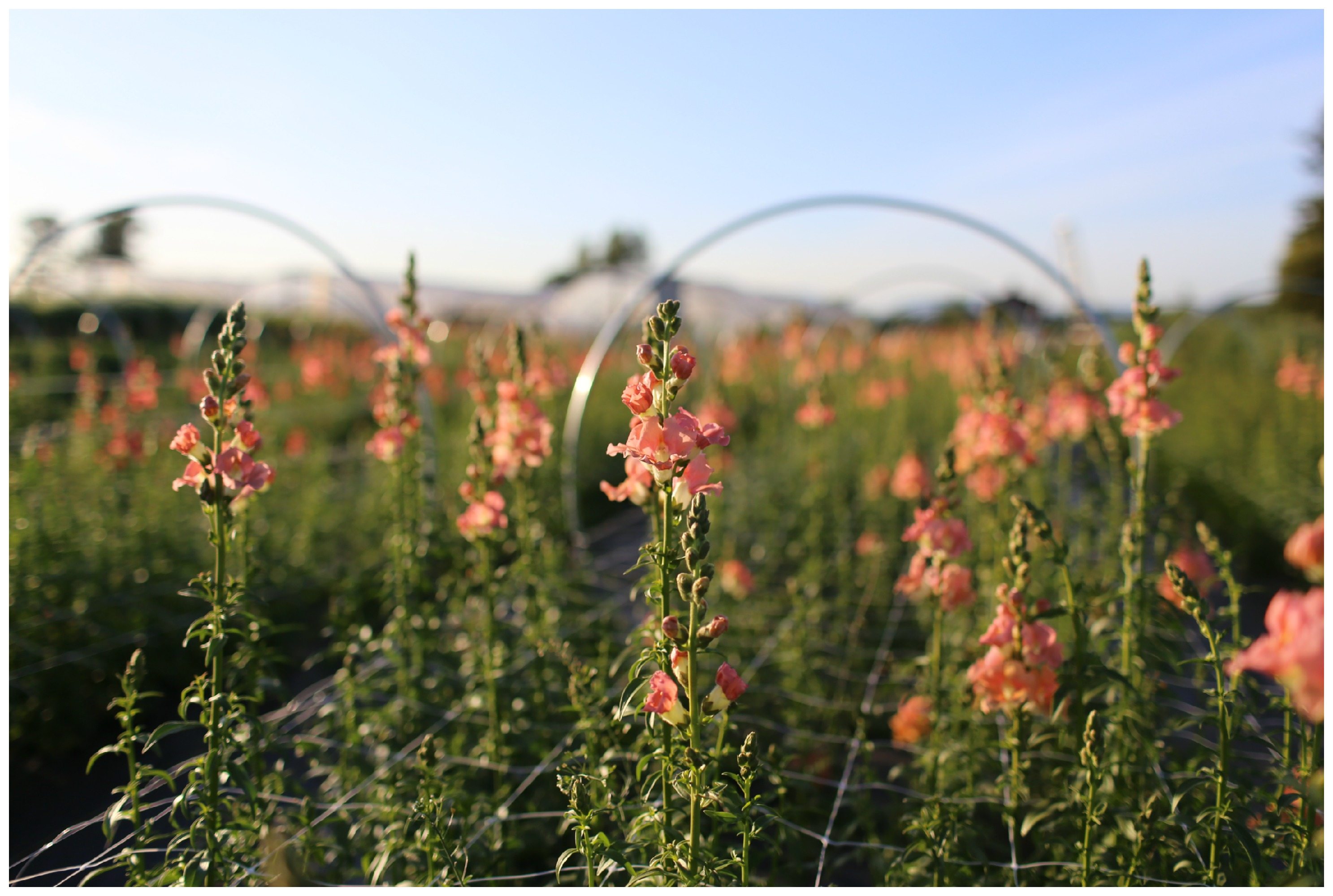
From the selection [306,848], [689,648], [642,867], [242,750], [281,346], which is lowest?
[306,848]

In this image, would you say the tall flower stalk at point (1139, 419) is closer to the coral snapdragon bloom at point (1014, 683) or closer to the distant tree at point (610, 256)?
the coral snapdragon bloom at point (1014, 683)

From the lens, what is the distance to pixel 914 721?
2.70 metres

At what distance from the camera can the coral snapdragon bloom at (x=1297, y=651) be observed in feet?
3.37

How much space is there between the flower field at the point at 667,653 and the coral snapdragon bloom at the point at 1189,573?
0.09 feet

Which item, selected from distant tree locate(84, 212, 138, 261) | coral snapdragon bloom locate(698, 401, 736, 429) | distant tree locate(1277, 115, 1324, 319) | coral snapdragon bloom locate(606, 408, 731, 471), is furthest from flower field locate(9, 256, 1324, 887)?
distant tree locate(84, 212, 138, 261)

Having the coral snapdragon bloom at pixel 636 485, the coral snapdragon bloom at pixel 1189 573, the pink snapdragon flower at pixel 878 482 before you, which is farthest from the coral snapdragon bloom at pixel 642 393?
the pink snapdragon flower at pixel 878 482

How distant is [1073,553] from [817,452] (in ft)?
5.11

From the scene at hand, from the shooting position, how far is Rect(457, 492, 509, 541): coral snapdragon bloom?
2367 mm

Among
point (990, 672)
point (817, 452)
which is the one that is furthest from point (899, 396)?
point (990, 672)

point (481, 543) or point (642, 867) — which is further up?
point (481, 543)

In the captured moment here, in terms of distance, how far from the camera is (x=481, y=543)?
2.41 m

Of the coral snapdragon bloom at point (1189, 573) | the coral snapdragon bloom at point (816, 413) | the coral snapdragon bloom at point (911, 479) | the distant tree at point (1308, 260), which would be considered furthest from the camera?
the distant tree at point (1308, 260)

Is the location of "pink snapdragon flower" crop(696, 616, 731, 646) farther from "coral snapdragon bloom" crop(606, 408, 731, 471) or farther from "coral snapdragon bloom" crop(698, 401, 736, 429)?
"coral snapdragon bloom" crop(698, 401, 736, 429)

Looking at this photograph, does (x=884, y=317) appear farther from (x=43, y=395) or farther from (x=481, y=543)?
(x=481, y=543)
